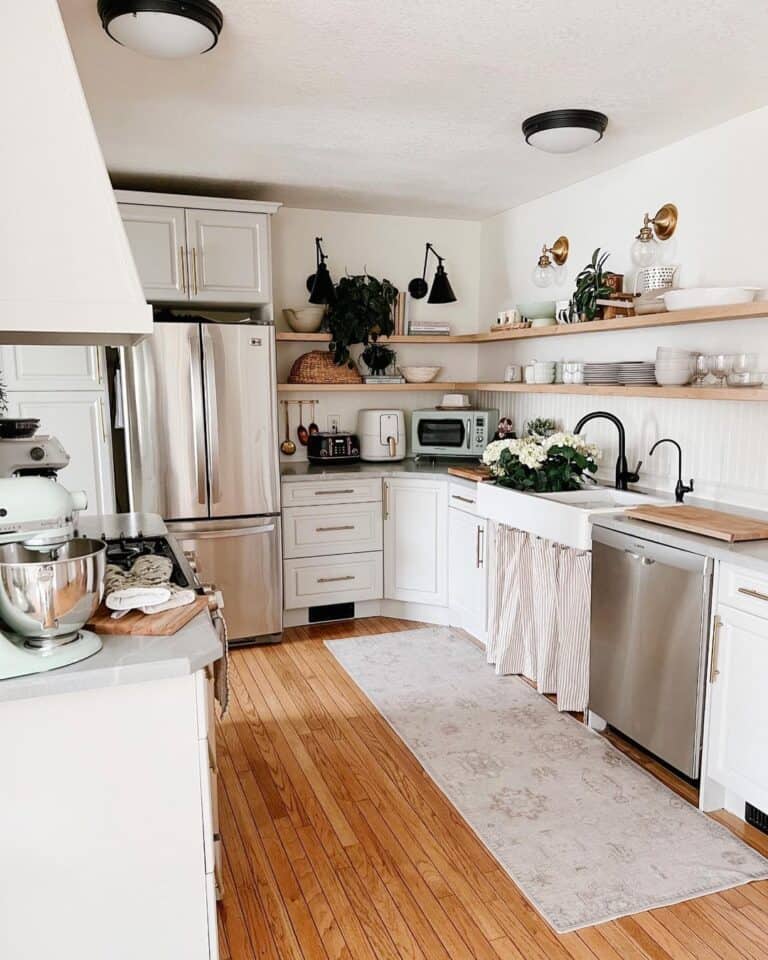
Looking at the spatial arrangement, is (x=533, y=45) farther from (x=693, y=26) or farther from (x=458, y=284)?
(x=458, y=284)

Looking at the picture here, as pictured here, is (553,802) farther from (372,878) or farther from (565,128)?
(565,128)

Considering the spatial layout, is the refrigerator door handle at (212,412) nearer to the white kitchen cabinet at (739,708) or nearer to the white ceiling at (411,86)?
the white ceiling at (411,86)

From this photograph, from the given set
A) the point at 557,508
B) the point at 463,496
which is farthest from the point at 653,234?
the point at 463,496

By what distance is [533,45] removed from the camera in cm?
230

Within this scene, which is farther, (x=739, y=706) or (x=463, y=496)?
(x=463, y=496)

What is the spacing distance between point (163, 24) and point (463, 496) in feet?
8.84

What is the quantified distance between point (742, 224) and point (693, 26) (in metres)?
1.05

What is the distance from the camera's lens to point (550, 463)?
11.7ft

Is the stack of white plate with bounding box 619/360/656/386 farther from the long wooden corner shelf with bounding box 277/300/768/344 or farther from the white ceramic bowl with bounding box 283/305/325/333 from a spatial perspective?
the white ceramic bowl with bounding box 283/305/325/333

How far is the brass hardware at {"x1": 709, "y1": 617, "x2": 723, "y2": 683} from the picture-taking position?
8.13 ft

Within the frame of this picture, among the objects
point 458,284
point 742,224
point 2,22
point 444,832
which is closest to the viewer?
point 2,22

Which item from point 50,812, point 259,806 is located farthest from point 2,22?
point 259,806

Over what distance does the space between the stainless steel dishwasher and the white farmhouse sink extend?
9 cm

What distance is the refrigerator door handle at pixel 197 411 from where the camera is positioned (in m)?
3.87
